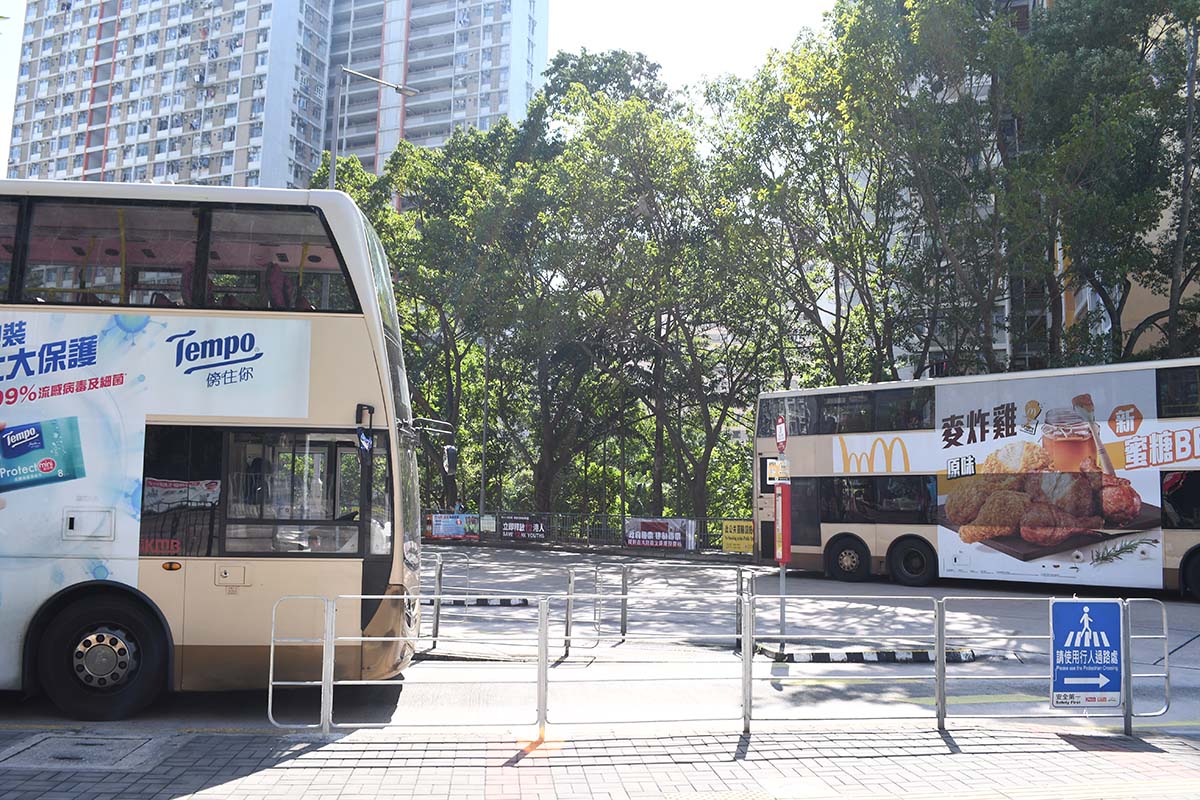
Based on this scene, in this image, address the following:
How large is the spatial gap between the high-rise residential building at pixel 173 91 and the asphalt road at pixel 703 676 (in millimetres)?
77815

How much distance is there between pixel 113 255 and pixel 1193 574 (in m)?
16.9

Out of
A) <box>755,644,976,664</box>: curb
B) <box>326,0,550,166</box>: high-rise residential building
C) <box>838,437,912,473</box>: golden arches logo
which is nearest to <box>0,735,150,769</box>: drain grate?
<box>755,644,976,664</box>: curb

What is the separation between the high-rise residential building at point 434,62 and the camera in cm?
8756

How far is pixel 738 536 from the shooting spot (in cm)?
2798

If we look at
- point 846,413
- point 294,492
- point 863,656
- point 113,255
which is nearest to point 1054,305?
point 846,413

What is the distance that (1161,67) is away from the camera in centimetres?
2253

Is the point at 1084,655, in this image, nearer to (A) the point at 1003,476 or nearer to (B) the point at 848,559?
(A) the point at 1003,476

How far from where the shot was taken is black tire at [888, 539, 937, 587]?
19.6 meters

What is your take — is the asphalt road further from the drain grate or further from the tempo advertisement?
the tempo advertisement

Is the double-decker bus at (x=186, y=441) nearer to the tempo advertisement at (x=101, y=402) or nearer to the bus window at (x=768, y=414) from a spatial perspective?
the tempo advertisement at (x=101, y=402)

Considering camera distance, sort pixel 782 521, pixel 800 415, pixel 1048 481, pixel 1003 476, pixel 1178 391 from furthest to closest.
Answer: pixel 800 415, pixel 1003 476, pixel 1048 481, pixel 1178 391, pixel 782 521

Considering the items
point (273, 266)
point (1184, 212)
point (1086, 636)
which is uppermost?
point (1184, 212)

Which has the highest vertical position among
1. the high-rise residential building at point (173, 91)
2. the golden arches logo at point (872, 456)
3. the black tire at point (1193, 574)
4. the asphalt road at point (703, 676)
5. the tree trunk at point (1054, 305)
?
the high-rise residential building at point (173, 91)

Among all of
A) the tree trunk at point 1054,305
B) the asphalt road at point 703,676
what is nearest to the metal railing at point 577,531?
the tree trunk at point 1054,305
